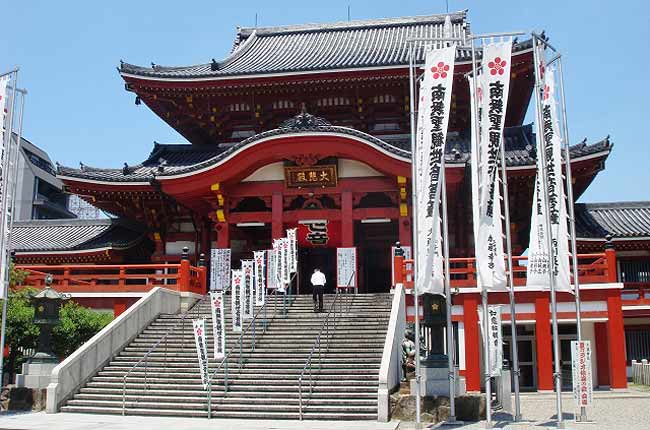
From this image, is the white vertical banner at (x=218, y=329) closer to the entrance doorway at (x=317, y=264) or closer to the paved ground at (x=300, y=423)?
the paved ground at (x=300, y=423)

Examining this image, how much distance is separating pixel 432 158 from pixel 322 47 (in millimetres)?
18379

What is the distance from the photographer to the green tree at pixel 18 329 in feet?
56.3

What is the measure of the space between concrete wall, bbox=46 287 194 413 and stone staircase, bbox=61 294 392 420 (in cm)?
20

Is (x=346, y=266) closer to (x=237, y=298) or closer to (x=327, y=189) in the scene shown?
(x=327, y=189)

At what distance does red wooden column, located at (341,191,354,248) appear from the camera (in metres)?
21.2

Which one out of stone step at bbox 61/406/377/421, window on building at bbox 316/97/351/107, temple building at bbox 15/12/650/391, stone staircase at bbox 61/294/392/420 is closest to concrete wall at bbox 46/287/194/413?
stone staircase at bbox 61/294/392/420

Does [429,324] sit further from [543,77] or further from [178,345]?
[178,345]

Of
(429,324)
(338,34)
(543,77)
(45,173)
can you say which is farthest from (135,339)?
(45,173)

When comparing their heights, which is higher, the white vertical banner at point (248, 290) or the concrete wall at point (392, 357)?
the white vertical banner at point (248, 290)

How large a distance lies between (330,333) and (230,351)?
257cm

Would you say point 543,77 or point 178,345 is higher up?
point 543,77

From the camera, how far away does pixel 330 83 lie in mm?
23969

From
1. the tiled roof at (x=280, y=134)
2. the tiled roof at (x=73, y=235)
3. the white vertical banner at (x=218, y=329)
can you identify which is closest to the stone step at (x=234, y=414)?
the white vertical banner at (x=218, y=329)

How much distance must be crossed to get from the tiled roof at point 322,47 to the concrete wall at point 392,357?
9408 mm
